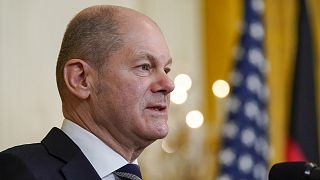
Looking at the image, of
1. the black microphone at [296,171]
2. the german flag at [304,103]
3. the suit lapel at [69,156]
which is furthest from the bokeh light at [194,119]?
the black microphone at [296,171]

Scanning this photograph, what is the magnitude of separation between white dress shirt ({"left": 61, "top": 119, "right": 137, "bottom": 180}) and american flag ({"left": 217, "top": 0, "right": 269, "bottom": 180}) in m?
3.16

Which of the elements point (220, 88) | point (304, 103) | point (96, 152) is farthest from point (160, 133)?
point (220, 88)

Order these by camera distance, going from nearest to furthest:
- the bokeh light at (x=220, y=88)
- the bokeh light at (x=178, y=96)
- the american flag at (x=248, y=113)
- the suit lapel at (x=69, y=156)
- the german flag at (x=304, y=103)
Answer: the suit lapel at (x=69, y=156) < the american flag at (x=248, y=113) < the german flag at (x=304, y=103) < the bokeh light at (x=178, y=96) < the bokeh light at (x=220, y=88)

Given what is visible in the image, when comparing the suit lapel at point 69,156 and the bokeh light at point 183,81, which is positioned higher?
the suit lapel at point 69,156

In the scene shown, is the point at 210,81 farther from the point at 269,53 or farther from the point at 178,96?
the point at 269,53

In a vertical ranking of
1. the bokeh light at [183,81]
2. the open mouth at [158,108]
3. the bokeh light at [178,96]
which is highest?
the open mouth at [158,108]

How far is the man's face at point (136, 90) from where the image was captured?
2.12 meters

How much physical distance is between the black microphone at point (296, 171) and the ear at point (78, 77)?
0.64 meters

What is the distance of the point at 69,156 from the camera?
201 centimetres

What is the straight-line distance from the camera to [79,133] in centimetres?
211

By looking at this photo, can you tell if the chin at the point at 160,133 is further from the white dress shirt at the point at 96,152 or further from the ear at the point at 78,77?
the ear at the point at 78,77

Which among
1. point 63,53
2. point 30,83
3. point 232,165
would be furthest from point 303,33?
point 63,53

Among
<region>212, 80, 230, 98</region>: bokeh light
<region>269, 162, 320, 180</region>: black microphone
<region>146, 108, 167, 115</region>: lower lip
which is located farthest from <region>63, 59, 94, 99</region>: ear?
<region>212, 80, 230, 98</region>: bokeh light

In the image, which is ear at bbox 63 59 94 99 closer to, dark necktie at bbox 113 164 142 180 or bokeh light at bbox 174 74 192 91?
dark necktie at bbox 113 164 142 180
